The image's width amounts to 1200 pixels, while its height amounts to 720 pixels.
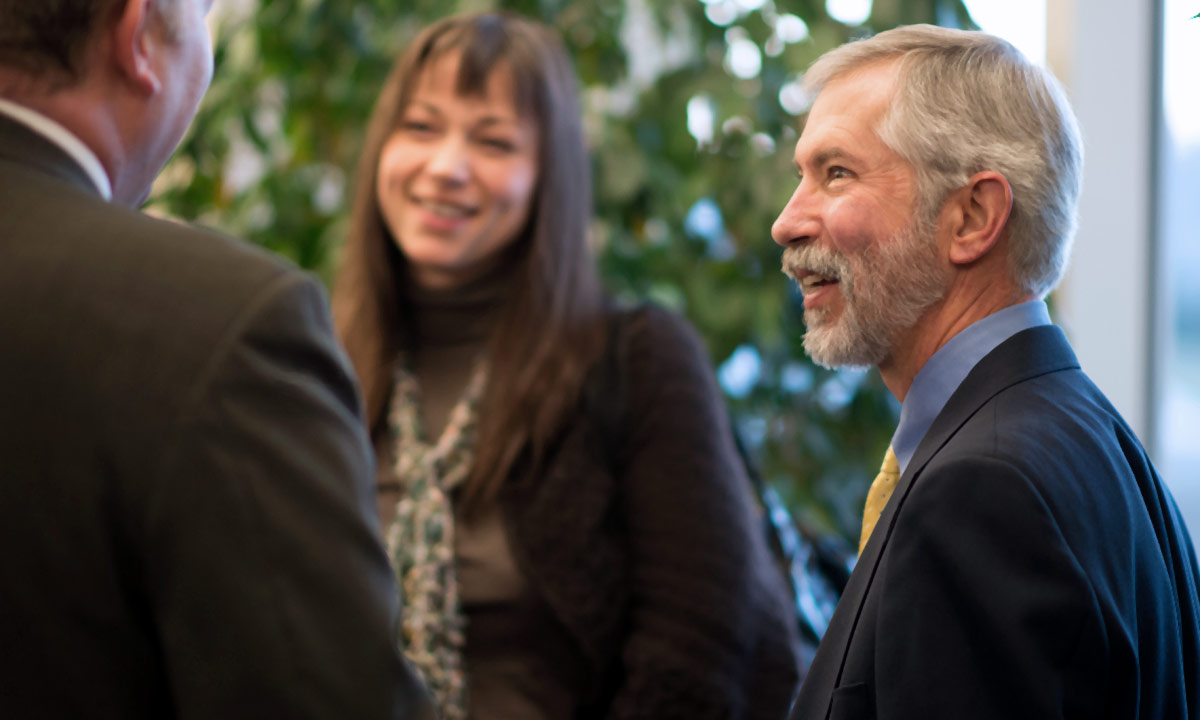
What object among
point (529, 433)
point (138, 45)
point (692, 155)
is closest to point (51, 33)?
point (138, 45)

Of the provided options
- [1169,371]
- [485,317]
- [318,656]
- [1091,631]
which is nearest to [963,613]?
[1091,631]

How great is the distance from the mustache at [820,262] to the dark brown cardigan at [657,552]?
0.54m

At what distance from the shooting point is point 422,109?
1747 millimetres

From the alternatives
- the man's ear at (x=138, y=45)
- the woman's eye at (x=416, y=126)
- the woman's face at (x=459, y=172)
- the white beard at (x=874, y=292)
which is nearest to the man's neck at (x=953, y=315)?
the white beard at (x=874, y=292)

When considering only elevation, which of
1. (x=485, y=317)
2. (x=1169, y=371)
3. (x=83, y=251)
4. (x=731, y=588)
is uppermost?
(x=83, y=251)

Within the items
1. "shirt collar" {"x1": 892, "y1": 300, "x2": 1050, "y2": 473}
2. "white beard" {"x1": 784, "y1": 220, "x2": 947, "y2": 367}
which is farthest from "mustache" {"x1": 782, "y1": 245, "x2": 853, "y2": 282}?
"shirt collar" {"x1": 892, "y1": 300, "x2": 1050, "y2": 473}

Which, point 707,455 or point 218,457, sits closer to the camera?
point 218,457

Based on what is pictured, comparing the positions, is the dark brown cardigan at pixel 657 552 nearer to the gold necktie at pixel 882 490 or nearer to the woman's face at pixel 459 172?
the woman's face at pixel 459 172

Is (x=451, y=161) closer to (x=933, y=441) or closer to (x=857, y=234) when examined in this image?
(x=857, y=234)

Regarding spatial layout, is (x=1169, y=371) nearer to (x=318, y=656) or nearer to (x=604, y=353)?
(x=604, y=353)

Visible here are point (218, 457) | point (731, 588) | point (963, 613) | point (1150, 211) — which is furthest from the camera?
point (1150, 211)

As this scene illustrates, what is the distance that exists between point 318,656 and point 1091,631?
0.50 m

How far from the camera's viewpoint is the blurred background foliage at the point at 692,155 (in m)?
1.97

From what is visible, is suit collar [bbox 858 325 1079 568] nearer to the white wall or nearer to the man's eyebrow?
the man's eyebrow
